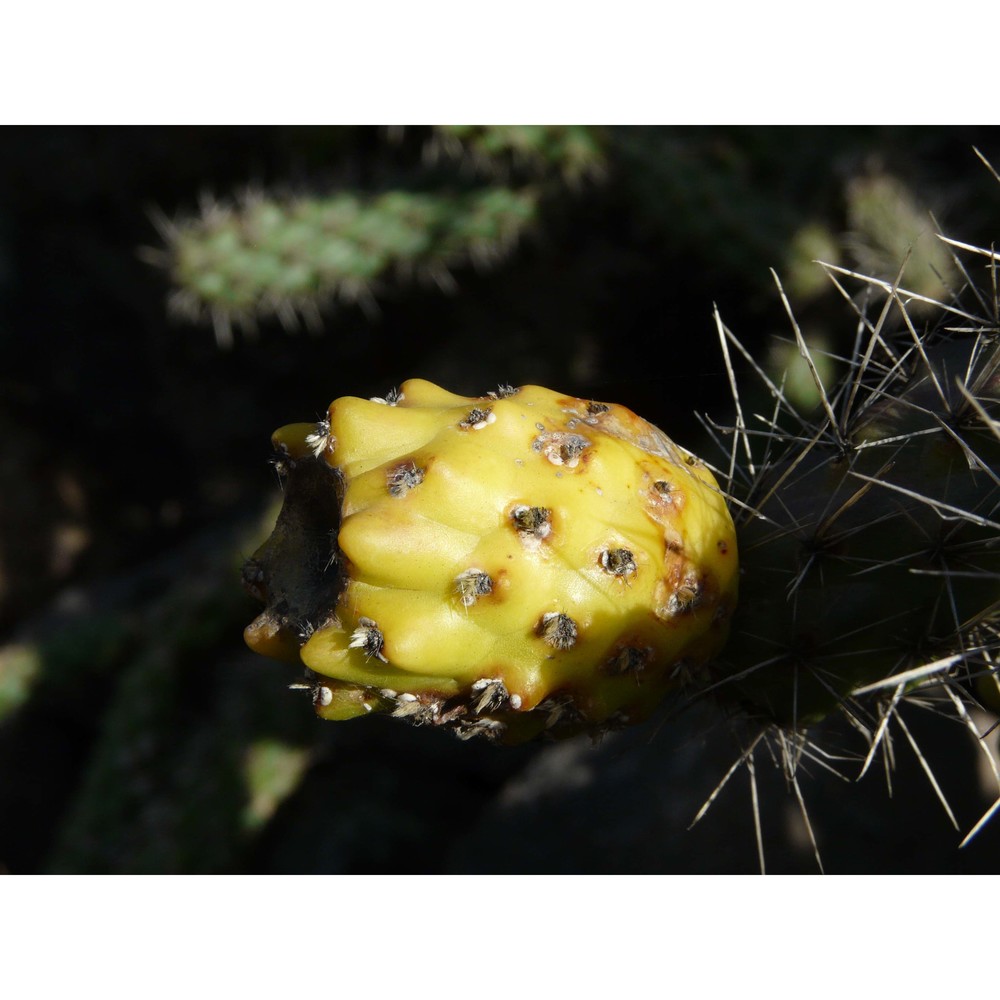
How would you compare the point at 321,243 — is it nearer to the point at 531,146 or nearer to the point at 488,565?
the point at 531,146

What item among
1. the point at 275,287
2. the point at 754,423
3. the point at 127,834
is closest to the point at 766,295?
the point at 754,423

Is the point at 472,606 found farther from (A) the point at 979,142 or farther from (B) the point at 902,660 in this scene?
(A) the point at 979,142

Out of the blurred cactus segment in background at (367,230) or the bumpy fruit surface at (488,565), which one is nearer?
the bumpy fruit surface at (488,565)

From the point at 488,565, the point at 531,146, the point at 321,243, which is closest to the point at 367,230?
the point at 321,243

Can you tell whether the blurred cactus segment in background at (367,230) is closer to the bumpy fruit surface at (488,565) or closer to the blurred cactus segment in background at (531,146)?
the blurred cactus segment in background at (531,146)

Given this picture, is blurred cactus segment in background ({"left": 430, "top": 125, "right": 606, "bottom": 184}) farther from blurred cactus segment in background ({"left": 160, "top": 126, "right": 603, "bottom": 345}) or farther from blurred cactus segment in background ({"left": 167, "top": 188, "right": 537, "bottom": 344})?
blurred cactus segment in background ({"left": 167, "top": 188, "right": 537, "bottom": 344})

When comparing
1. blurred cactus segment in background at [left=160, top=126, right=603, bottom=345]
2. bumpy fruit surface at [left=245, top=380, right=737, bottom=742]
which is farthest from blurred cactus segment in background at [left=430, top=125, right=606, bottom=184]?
bumpy fruit surface at [left=245, top=380, right=737, bottom=742]

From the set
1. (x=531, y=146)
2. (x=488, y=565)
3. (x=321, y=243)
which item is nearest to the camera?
(x=488, y=565)

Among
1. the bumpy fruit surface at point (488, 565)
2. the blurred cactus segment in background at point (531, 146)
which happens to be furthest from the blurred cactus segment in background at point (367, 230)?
the bumpy fruit surface at point (488, 565)

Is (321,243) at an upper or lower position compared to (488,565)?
lower
